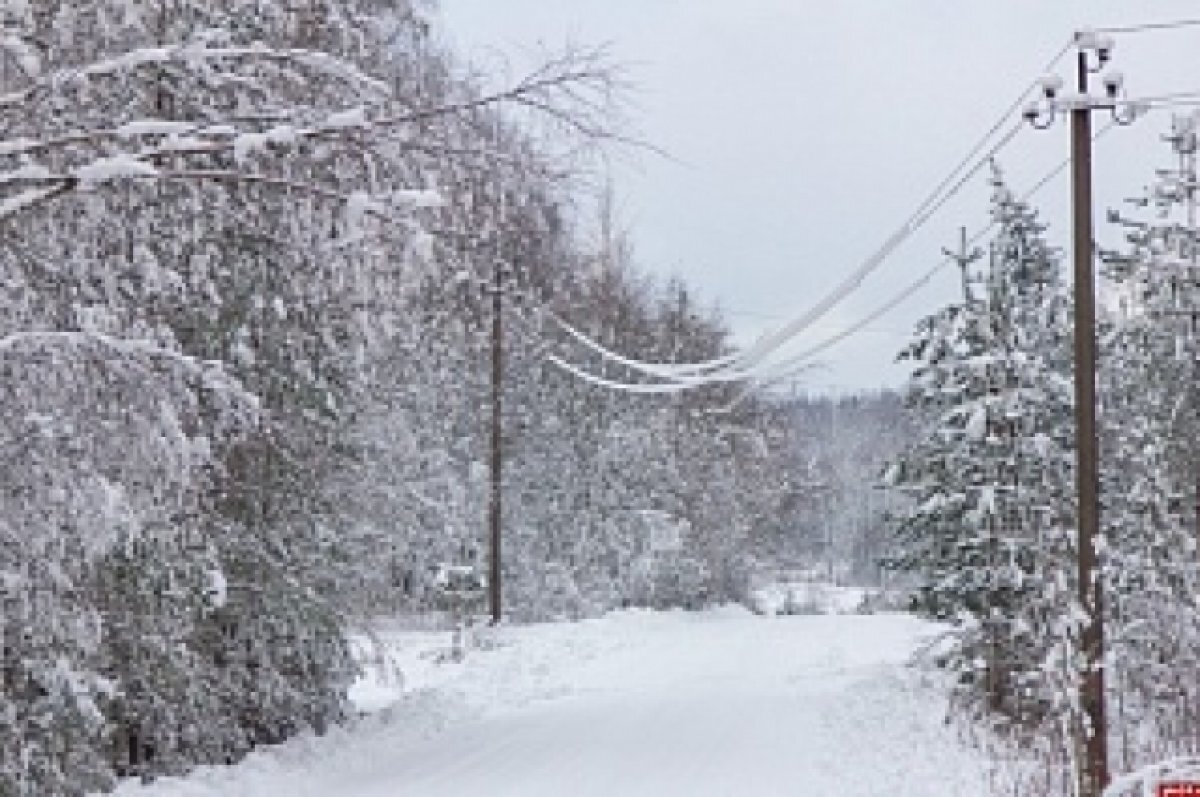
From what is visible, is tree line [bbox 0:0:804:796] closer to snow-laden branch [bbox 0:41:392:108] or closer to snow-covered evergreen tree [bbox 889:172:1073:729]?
snow-laden branch [bbox 0:41:392:108]

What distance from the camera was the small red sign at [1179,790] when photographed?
5296 millimetres

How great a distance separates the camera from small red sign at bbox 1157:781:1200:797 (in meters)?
5.30

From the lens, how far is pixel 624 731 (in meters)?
14.6

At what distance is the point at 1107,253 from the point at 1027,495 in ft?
30.6

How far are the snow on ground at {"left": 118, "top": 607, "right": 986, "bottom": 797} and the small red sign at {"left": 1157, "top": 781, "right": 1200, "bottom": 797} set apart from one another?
4.89 metres

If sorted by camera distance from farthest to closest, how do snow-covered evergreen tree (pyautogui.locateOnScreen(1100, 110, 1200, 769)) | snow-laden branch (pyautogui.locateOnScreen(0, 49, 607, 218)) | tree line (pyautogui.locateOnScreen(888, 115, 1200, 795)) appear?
tree line (pyautogui.locateOnScreen(888, 115, 1200, 795))
snow-covered evergreen tree (pyautogui.locateOnScreen(1100, 110, 1200, 769))
snow-laden branch (pyautogui.locateOnScreen(0, 49, 607, 218))

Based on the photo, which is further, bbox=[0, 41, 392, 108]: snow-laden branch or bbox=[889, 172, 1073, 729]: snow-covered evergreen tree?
bbox=[889, 172, 1073, 729]: snow-covered evergreen tree

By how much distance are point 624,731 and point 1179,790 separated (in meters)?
9.63

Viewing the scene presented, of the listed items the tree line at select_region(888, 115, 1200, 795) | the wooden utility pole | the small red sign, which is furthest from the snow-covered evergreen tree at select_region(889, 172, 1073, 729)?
the small red sign

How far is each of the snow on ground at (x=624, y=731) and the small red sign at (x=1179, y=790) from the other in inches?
192

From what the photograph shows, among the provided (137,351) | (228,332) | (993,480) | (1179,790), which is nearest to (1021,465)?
(993,480)

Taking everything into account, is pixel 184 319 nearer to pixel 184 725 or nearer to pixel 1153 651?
pixel 184 725

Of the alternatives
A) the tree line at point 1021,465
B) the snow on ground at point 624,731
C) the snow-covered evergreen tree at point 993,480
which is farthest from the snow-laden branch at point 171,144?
the snow-covered evergreen tree at point 993,480

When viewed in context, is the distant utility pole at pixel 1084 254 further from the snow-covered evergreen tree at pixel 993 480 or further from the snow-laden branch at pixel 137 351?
the snow-laden branch at pixel 137 351
